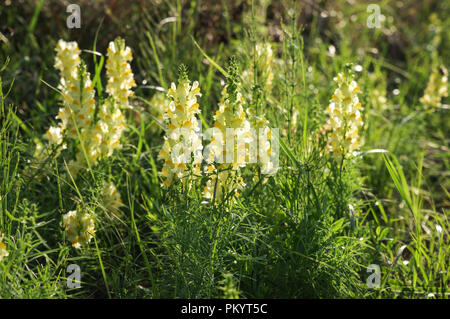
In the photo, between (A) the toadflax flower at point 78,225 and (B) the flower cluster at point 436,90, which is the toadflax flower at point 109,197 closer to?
(A) the toadflax flower at point 78,225

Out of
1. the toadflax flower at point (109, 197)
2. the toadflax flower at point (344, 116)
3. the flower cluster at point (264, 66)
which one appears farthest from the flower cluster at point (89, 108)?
the toadflax flower at point (344, 116)

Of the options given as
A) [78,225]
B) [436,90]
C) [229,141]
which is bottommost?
[78,225]

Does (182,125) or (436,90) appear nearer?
(182,125)

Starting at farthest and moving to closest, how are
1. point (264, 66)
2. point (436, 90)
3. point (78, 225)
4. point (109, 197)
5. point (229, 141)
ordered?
point (436, 90) < point (264, 66) < point (109, 197) < point (78, 225) < point (229, 141)

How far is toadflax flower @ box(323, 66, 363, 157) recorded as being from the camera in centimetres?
275

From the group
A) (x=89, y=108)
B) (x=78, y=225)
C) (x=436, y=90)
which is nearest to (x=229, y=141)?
(x=78, y=225)

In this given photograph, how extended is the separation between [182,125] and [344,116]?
37.8 inches

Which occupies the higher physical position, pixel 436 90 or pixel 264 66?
pixel 264 66

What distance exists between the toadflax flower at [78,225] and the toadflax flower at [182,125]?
0.47 m

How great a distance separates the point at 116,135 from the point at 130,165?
237mm

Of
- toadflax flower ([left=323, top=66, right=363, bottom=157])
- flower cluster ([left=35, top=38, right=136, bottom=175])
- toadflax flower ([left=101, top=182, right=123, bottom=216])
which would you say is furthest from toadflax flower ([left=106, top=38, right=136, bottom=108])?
toadflax flower ([left=323, top=66, right=363, bottom=157])

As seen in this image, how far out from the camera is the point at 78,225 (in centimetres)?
246

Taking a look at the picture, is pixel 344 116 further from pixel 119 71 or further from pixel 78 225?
pixel 78 225

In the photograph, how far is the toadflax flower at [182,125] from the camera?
228 cm
